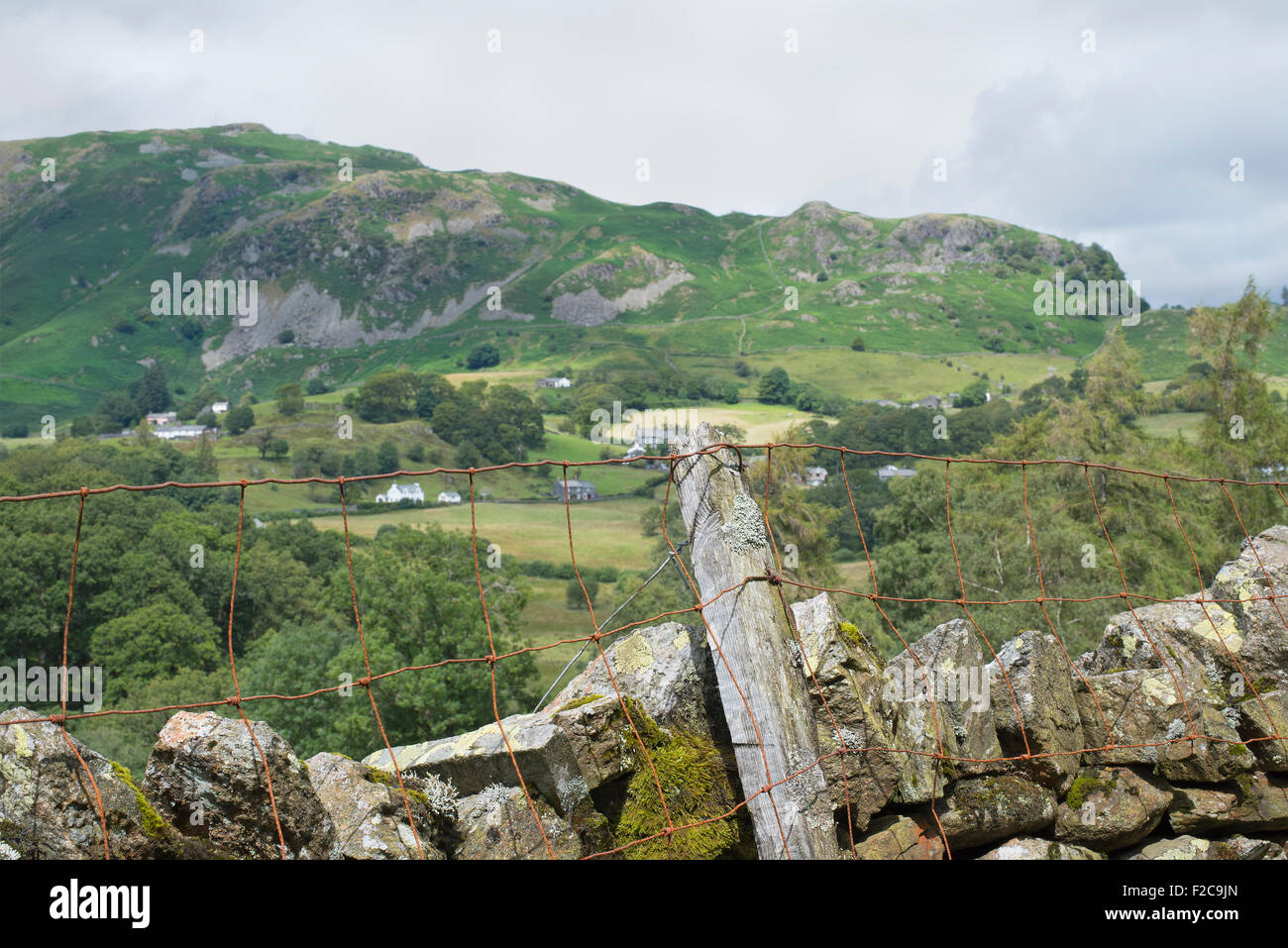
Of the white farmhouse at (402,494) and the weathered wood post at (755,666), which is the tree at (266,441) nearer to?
the white farmhouse at (402,494)

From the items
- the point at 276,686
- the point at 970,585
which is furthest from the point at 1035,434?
the point at 276,686

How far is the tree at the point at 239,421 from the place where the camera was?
177 metres

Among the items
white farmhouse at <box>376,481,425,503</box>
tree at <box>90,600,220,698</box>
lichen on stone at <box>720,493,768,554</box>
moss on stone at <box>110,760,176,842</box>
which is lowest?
tree at <box>90,600,220,698</box>

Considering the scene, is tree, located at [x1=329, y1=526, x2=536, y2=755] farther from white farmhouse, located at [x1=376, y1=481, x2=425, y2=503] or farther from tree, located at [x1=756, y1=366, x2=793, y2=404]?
tree, located at [x1=756, y1=366, x2=793, y2=404]

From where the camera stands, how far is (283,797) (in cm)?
353

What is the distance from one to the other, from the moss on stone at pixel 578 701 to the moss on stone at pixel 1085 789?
8.54 ft

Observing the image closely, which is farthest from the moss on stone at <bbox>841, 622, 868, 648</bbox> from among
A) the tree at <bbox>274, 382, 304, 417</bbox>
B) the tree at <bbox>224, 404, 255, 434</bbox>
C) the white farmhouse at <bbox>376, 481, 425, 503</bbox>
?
the tree at <bbox>274, 382, 304, 417</bbox>

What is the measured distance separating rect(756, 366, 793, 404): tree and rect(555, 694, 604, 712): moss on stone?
191 meters

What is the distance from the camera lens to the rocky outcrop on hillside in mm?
3389

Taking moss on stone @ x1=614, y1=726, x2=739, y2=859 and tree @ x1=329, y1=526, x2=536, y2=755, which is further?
tree @ x1=329, y1=526, x2=536, y2=755
